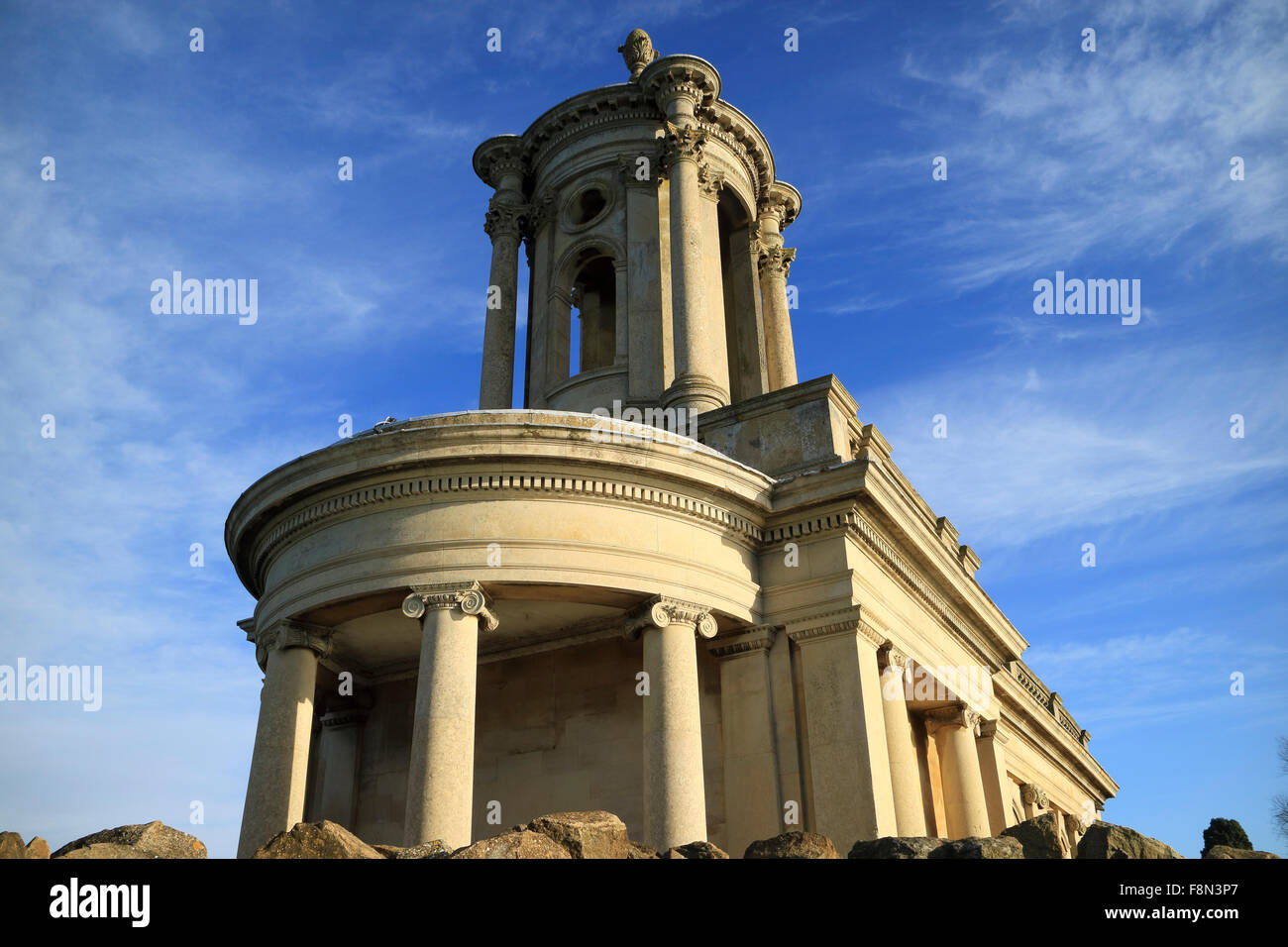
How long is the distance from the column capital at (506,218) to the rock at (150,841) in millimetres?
26154

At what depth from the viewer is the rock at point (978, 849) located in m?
9.13

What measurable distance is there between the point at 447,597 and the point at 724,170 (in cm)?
1972

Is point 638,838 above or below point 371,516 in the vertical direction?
below

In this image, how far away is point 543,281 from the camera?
107ft

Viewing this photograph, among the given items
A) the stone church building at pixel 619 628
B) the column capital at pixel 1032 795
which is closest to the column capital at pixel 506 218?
the stone church building at pixel 619 628

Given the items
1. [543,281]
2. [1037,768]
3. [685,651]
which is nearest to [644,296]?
[543,281]

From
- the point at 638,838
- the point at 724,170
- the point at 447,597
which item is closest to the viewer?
the point at 447,597

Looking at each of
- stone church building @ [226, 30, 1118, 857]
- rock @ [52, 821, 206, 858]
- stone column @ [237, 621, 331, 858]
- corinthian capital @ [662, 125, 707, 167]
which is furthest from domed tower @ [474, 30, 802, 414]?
rock @ [52, 821, 206, 858]

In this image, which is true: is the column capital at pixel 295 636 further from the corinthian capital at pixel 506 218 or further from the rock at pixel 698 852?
the corinthian capital at pixel 506 218

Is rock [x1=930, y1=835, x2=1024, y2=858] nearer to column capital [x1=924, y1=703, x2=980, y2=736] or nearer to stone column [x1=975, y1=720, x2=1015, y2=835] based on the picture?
column capital [x1=924, y1=703, x2=980, y2=736]

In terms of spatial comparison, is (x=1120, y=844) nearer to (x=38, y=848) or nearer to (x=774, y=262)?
(x=38, y=848)
